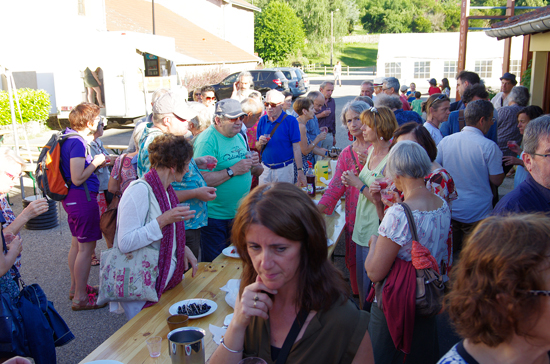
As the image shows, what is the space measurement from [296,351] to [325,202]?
7.89 feet

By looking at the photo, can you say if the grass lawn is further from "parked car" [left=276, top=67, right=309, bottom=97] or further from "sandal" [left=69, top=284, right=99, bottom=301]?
"sandal" [left=69, top=284, right=99, bottom=301]

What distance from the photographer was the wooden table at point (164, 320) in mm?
2129

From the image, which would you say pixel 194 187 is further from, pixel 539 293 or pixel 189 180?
pixel 539 293

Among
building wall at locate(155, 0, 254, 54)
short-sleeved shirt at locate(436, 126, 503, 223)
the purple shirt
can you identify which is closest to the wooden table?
short-sleeved shirt at locate(436, 126, 503, 223)

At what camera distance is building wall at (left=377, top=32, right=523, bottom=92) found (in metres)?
26.0

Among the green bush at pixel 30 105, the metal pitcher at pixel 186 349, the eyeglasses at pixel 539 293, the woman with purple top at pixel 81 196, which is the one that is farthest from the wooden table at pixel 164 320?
the green bush at pixel 30 105

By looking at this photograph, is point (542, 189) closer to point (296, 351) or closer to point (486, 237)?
point (486, 237)

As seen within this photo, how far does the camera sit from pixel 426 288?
2295 mm

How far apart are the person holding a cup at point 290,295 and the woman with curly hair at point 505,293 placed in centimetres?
35

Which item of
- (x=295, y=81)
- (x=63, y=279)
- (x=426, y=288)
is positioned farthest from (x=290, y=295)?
(x=295, y=81)

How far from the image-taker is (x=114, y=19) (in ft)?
73.6

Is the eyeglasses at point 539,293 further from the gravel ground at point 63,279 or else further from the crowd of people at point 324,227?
the gravel ground at point 63,279

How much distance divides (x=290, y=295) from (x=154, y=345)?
88 cm

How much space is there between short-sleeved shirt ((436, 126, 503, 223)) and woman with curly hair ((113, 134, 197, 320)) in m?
2.60
